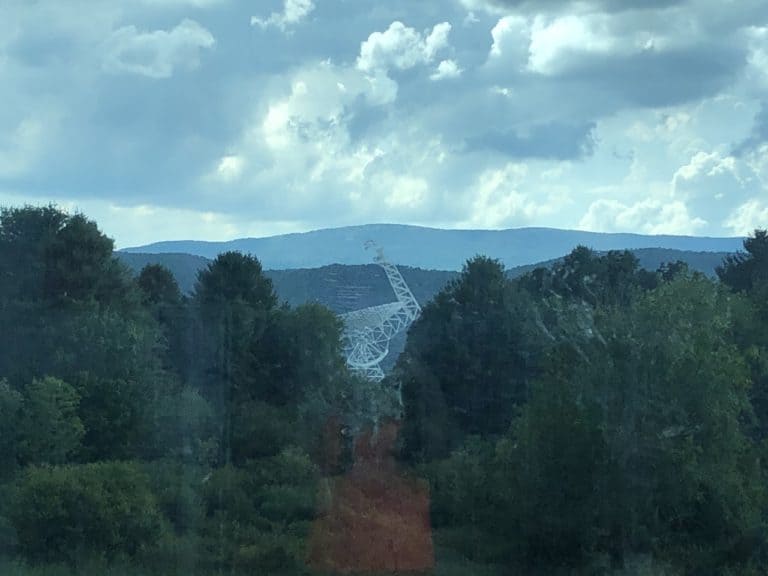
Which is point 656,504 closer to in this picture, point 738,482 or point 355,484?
point 738,482

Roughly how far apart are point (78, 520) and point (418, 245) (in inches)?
1461

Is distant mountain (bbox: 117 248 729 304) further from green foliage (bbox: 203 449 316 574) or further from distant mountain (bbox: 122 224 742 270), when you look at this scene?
green foliage (bbox: 203 449 316 574)

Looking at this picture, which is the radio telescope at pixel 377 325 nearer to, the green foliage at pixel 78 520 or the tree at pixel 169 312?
the tree at pixel 169 312

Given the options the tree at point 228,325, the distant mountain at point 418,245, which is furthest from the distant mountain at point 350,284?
the tree at point 228,325

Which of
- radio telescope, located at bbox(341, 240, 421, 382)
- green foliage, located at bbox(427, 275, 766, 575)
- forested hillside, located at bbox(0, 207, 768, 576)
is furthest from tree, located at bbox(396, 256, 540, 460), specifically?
green foliage, located at bbox(427, 275, 766, 575)

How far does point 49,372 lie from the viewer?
2928cm

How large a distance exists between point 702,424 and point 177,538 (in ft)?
26.3

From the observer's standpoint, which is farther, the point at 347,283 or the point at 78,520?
the point at 347,283

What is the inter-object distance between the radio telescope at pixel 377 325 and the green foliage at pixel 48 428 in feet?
35.4

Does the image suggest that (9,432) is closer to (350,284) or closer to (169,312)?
(169,312)

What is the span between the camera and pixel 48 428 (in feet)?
71.6

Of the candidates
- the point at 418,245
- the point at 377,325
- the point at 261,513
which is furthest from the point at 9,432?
the point at 418,245

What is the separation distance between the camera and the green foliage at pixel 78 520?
16250 mm

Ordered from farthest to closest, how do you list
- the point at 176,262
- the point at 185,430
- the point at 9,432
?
1. the point at 176,262
2. the point at 185,430
3. the point at 9,432
